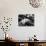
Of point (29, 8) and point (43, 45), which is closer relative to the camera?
point (43, 45)

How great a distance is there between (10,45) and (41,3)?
1950mm

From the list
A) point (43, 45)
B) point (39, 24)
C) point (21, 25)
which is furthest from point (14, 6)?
point (43, 45)

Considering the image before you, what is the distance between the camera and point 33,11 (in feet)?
15.4

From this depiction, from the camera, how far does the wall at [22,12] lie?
4.64 meters

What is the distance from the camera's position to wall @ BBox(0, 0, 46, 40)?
15.2 ft

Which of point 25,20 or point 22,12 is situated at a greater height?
point 22,12

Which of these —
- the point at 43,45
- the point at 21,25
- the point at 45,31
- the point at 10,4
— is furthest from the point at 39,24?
the point at 10,4

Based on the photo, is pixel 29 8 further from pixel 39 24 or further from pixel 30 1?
pixel 39 24

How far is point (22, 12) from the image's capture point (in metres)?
4.68

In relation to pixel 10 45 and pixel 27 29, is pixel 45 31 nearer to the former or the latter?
pixel 27 29

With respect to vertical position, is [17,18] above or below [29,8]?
below

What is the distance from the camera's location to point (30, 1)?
4.73 meters

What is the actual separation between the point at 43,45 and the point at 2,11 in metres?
1.90

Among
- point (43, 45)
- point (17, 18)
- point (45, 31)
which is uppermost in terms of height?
point (17, 18)
